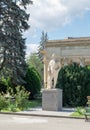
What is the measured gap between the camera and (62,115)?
17.9 m

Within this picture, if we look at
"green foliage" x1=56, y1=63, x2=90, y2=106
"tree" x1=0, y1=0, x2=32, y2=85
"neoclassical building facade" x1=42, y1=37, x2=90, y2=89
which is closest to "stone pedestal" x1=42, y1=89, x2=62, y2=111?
"green foliage" x1=56, y1=63, x2=90, y2=106

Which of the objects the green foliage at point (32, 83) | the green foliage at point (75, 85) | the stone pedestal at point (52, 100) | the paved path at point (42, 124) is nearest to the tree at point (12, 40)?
the green foliage at point (32, 83)

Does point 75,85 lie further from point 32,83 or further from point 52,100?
point 32,83

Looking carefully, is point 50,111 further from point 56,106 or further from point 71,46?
point 71,46

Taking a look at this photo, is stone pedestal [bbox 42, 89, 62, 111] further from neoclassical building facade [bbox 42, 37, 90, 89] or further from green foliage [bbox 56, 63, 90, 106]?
neoclassical building facade [bbox 42, 37, 90, 89]

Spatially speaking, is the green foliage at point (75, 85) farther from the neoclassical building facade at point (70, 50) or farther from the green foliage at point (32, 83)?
the neoclassical building facade at point (70, 50)

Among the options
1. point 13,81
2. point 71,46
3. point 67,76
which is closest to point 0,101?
point 67,76

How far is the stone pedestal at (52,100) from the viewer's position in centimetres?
2102

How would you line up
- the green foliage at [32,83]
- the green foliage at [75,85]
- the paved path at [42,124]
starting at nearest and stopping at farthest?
1. the paved path at [42,124]
2. the green foliage at [75,85]
3. the green foliage at [32,83]

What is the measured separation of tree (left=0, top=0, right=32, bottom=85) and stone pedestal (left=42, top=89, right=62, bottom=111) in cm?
818

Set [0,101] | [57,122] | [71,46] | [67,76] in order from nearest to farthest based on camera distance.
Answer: [57,122] < [0,101] < [67,76] < [71,46]

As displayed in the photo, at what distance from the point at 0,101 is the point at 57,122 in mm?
5716

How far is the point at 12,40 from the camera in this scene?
30.4 m

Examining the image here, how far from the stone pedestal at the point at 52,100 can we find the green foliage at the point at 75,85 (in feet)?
8.46
